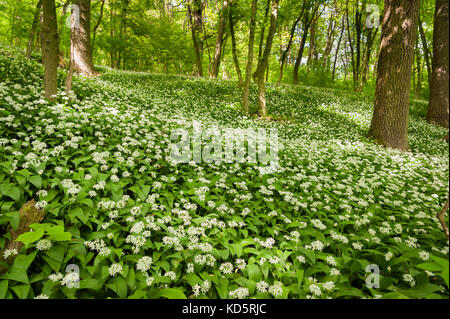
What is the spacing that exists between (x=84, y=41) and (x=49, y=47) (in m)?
6.11

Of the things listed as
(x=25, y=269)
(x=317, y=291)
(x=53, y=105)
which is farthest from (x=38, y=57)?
(x=317, y=291)

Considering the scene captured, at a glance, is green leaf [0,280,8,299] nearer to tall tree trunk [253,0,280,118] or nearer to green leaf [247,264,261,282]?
green leaf [247,264,261,282]

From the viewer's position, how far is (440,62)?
1171 cm

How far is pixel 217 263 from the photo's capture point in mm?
2686

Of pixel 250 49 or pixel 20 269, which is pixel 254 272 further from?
pixel 250 49

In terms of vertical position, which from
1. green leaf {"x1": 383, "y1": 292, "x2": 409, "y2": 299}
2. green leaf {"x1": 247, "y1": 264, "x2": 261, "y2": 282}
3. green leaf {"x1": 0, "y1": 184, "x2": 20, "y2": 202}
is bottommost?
green leaf {"x1": 247, "y1": 264, "x2": 261, "y2": 282}

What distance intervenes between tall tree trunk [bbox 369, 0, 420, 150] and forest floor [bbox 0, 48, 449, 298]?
2.08 metres

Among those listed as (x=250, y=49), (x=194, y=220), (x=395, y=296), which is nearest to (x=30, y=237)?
(x=194, y=220)

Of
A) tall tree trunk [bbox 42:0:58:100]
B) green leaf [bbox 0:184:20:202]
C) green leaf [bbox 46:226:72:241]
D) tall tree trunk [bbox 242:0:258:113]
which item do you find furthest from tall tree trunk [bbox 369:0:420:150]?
tall tree trunk [bbox 42:0:58:100]

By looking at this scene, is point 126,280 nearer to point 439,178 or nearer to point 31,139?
point 31,139

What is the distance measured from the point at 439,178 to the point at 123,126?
27.4ft

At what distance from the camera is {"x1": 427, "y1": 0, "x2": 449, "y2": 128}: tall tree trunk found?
11209mm

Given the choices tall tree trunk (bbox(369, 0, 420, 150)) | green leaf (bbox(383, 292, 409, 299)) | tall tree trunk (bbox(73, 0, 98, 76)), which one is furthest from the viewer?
tall tree trunk (bbox(73, 0, 98, 76))

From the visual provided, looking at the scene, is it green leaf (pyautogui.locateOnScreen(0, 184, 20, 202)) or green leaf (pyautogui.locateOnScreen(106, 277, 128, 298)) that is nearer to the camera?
green leaf (pyautogui.locateOnScreen(106, 277, 128, 298))
